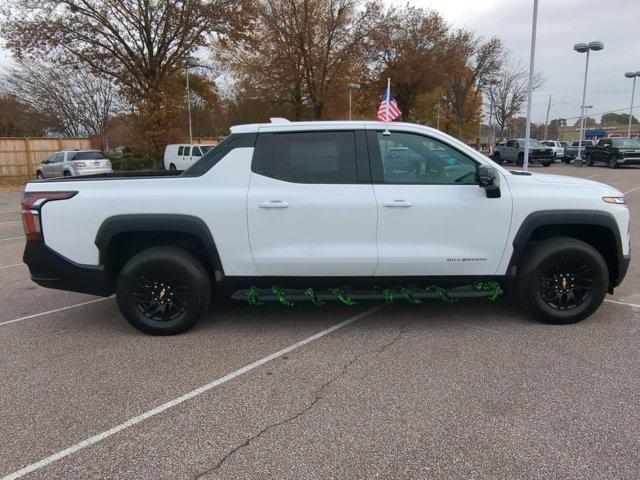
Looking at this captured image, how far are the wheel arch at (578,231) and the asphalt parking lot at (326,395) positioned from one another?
631 mm

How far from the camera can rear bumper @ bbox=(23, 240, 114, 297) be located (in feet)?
13.9

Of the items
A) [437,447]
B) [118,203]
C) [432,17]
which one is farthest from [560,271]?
[432,17]

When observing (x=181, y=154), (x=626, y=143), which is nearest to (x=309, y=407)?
(x=181, y=154)

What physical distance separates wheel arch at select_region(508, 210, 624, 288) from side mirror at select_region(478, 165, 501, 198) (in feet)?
1.28

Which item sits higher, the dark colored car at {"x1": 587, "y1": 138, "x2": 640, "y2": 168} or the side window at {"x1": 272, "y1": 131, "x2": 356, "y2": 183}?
the dark colored car at {"x1": 587, "y1": 138, "x2": 640, "y2": 168}

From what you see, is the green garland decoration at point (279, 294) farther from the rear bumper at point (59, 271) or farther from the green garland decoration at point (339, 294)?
the rear bumper at point (59, 271)

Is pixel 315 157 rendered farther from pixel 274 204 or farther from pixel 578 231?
pixel 578 231

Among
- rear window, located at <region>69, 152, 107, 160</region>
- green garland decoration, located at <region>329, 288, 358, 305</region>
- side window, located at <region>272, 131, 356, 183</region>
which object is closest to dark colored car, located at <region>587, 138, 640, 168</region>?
rear window, located at <region>69, 152, 107, 160</region>

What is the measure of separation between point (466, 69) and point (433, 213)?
144 ft

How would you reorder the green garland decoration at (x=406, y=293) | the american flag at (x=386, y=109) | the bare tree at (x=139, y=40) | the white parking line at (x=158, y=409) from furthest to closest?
the bare tree at (x=139, y=40)
the american flag at (x=386, y=109)
the green garland decoration at (x=406, y=293)
the white parking line at (x=158, y=409)

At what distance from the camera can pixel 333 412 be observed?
3.13 metres

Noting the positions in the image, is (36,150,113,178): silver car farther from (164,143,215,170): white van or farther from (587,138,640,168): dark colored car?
(587,138,640,168): dark colored car

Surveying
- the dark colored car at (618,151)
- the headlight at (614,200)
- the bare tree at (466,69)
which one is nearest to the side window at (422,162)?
the headlight at (614,200)

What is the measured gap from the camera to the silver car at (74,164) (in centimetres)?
2312
